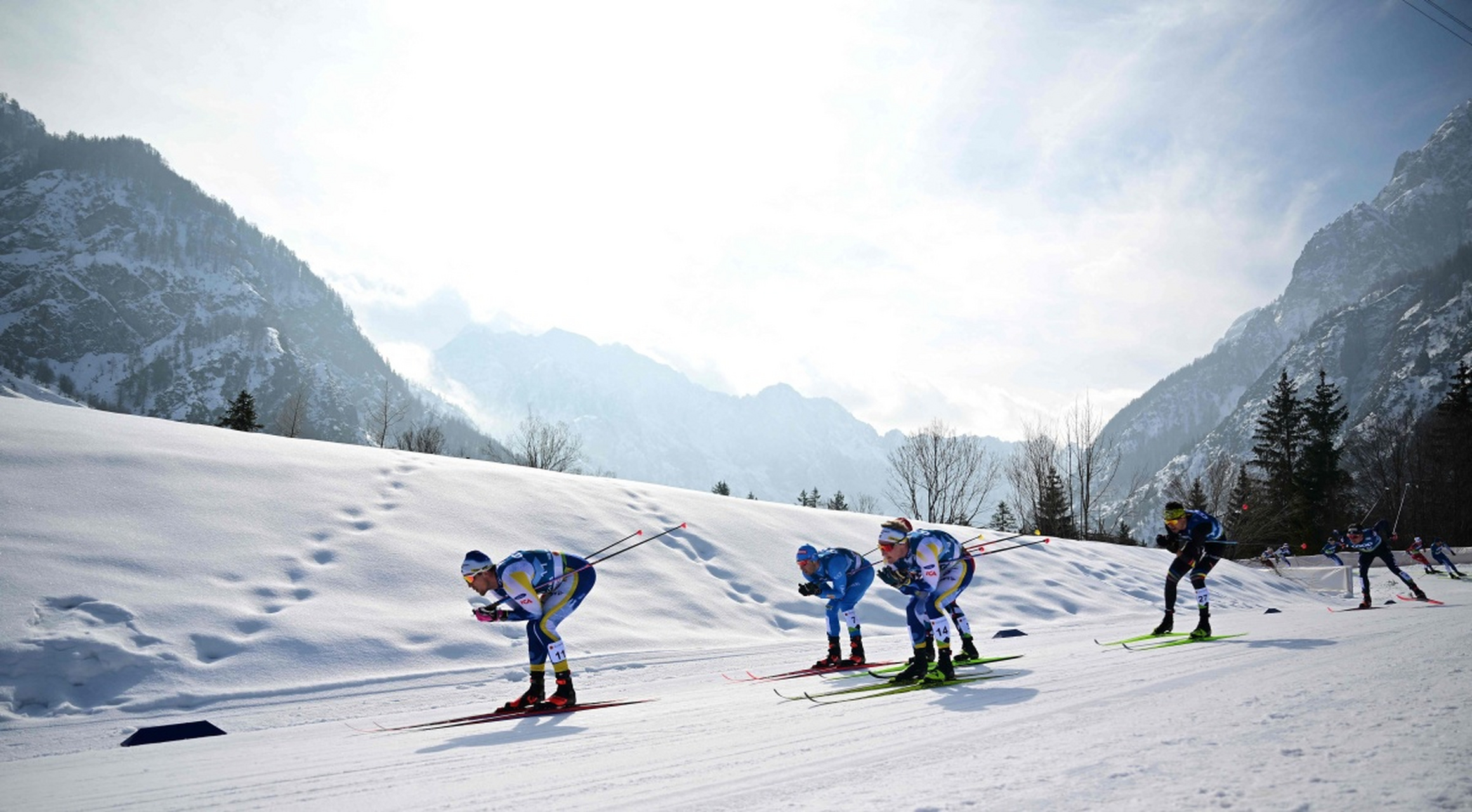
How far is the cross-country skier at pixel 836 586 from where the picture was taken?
1005 centimetres

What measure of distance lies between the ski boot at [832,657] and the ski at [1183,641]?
12.4 ft

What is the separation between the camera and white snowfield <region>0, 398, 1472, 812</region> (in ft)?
12.6

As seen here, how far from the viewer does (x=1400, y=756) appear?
11.2ft

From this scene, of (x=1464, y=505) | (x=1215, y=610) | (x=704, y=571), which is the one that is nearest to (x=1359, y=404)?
(x=1464, y=505)

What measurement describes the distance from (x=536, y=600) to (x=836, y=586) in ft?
14.1

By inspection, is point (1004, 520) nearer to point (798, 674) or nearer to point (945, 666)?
point (798, 674)

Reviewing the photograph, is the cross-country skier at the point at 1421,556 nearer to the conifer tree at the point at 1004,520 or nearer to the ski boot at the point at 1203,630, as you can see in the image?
the ski boot at the point at 1203,630

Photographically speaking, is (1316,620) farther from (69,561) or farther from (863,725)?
(69,561)

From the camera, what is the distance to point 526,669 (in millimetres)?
9875

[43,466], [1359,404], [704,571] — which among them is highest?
[1359,404]

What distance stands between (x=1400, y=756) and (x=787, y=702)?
4617mm

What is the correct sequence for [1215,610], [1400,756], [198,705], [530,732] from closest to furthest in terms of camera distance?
[1400,756]
[530,732]
[198,705]
[1215,610]

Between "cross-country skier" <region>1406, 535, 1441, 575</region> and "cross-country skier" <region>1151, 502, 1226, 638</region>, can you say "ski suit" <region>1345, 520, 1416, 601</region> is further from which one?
"cross-country skier" <region>1406, 535, 1441, 575</region>

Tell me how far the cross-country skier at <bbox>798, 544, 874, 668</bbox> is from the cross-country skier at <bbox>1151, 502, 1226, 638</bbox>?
4780mm
